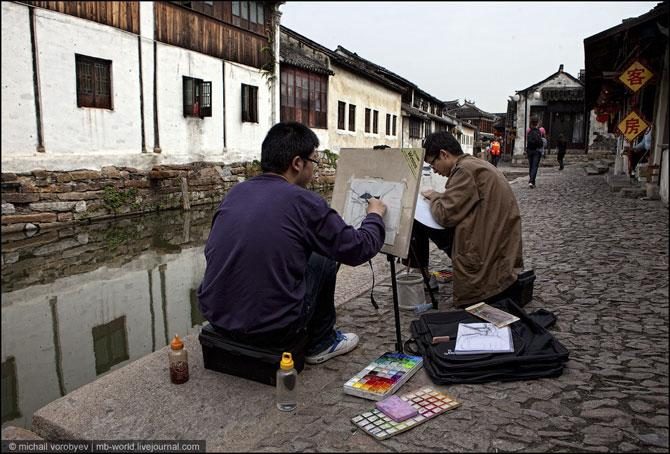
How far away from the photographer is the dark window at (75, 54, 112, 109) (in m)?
8.90

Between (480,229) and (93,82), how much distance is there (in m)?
8.09

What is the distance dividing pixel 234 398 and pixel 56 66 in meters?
9.00

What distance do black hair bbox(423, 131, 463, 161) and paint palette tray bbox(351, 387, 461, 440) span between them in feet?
6.39

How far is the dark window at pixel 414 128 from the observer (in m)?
32.0

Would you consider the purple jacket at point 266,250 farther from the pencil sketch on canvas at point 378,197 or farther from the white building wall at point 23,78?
the white building wall at point 23,78

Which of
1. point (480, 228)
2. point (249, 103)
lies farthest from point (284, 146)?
point (249, 103)

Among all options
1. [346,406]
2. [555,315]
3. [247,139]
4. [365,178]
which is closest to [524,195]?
[247,139]

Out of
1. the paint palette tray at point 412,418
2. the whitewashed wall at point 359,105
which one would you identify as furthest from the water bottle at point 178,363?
the whitewashed wall at point 359,105

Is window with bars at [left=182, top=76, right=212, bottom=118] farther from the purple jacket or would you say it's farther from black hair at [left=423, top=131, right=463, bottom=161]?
the purple jacket

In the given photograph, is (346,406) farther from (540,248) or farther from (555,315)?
(540,248)

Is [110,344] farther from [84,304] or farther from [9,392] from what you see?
[84,304]

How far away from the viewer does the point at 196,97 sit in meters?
11.5

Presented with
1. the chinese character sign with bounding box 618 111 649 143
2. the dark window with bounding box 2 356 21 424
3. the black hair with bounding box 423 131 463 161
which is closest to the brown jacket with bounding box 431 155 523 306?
the black hair with bounding box 423 131 463 161

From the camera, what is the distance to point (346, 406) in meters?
2.54
